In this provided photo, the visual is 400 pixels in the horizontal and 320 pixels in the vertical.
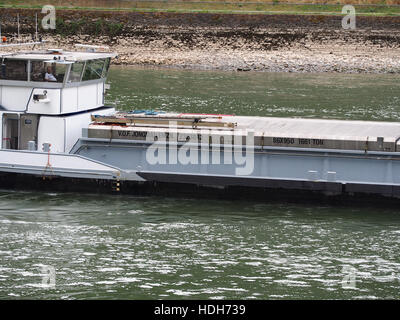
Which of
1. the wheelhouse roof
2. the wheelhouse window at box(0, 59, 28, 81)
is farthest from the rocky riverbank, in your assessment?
the wheelhouse window at box(0, 59, 28, 81)

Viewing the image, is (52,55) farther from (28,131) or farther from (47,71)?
(28,131)

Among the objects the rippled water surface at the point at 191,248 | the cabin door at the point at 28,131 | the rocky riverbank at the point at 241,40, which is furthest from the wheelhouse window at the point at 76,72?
the rocky riverbank at the point at 241,40

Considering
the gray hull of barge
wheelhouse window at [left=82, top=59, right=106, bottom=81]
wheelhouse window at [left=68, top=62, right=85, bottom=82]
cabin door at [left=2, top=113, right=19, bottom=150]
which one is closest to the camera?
the gray hull of barge

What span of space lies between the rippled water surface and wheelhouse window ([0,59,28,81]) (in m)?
3.30

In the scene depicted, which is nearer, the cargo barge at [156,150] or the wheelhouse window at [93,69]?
the cargo barge at [156,150]

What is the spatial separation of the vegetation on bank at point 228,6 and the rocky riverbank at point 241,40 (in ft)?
19.7

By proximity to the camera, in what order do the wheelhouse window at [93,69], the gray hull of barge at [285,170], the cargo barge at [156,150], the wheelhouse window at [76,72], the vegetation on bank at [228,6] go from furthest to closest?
the vegetation on bank at [228,6] < the wheelhouse window at [93,69] < the wheelhouse window at [76,72] < the cargo barge at [156,150] < the gray hull of barge at [285,170]

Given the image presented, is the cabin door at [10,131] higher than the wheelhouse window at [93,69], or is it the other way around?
Answer: the wheelhouse window at [93,69]

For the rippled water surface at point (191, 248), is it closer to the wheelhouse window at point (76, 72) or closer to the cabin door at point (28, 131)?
the cabin door at point (28, 131)

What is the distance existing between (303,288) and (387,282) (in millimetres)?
1858

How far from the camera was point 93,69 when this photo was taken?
1077 inches

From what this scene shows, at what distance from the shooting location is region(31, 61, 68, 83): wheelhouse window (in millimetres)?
26078

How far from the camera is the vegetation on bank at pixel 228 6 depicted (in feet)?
299

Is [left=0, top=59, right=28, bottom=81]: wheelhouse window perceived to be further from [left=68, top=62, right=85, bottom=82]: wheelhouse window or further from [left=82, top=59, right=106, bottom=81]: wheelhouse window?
[left=82, top=59, right=106, bottom=81]: wheelhouse window
